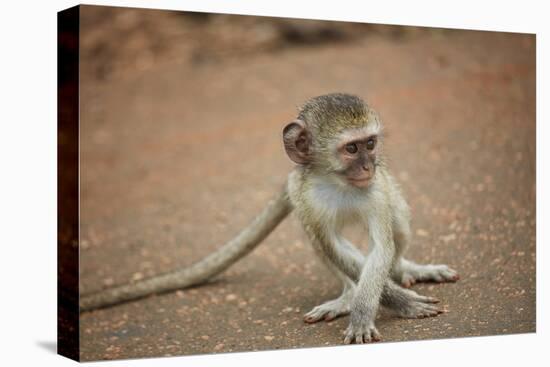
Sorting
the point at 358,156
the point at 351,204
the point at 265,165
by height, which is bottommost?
the point at 351,204

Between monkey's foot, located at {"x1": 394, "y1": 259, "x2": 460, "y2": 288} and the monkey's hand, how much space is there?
0.92m

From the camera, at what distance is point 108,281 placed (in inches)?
348

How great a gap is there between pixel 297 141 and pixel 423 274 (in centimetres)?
183

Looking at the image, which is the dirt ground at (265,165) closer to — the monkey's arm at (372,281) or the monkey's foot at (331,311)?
the monkey's foot at (331,311)

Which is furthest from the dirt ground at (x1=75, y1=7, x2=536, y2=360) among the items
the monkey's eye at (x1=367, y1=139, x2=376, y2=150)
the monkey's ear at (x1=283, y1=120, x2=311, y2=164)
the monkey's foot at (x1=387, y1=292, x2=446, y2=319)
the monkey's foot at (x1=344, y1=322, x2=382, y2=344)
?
the monkey's ear at (x1=283, y1=120, x2=311, y2=164)

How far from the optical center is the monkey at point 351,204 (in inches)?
234

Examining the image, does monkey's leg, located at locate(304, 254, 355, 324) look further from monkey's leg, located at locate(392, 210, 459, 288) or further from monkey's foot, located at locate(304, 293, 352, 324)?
monkey's leg, located at locate(392, 210, 459, 288)

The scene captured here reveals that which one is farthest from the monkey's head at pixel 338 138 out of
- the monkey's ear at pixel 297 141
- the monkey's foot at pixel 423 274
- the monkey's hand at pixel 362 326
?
the monkey's foot at pixel 423 274

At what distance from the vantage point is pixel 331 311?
21.8ft

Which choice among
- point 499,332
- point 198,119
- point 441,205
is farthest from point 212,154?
point 499,332

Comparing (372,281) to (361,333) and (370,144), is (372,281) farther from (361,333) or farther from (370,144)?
(370,144)

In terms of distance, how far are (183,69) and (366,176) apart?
9.80 metres

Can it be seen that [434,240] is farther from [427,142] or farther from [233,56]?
[233,56]

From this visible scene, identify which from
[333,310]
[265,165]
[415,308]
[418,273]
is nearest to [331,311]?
[333,310]
